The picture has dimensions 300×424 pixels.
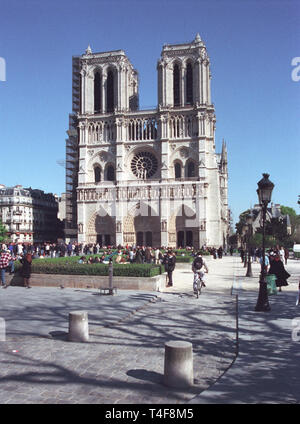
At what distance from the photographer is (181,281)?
18766mm

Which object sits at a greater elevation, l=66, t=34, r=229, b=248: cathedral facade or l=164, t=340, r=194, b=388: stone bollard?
l=66, t=34, r=229, b=248: cathedral facade

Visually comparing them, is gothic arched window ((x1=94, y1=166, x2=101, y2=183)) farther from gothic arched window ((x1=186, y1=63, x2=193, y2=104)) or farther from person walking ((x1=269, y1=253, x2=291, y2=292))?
person walking ((x1=269, y1=253, x2=291, y2=292))

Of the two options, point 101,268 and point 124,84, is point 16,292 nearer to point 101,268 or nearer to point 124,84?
point 101,268

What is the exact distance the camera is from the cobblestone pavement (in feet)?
17.6

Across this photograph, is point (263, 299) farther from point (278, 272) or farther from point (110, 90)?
point (110, 90)

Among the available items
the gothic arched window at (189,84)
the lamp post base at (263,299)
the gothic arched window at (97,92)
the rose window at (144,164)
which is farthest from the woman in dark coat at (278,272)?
the gothic arched window at (97,92)

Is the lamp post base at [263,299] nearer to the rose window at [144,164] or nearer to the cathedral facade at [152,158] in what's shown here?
the cathedral facade at [152,158]

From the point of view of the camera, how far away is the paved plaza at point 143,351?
207 inches

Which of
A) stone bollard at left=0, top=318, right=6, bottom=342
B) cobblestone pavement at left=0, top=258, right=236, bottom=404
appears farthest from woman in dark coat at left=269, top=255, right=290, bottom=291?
stone bollard at left=0, top=318, right=6, bottom=342

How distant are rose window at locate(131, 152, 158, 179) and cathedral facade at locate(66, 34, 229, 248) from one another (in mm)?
140

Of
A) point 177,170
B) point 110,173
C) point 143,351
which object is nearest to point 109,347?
point 143,351

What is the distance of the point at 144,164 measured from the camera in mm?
53125

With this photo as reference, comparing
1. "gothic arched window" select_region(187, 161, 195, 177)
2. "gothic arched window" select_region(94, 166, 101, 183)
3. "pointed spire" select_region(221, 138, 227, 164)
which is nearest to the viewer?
"gothic arched window" select_region(187, 161, 195, 177)
